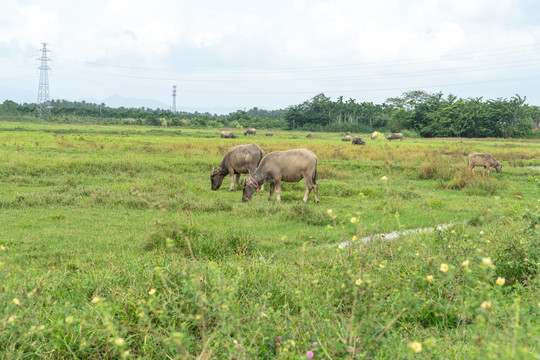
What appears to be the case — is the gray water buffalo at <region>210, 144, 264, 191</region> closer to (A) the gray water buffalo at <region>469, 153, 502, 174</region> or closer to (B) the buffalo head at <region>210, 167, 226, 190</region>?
(B) the buffalo head at <region>210, 167, 226, 190</region>

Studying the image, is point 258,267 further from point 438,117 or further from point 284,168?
point 438,117

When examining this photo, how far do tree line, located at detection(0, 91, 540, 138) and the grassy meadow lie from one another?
35882 millimetres

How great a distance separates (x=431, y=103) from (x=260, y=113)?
3001 inches

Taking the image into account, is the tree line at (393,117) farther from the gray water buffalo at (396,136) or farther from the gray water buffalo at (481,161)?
the gray water buffalo at (481,161)

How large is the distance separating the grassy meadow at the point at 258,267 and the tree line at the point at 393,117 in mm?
35882

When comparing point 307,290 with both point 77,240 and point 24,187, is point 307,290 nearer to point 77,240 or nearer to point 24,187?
point 77,240

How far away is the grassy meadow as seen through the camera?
3.10 metres

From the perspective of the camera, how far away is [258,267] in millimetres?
4984

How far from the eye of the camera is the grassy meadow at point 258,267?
10.2 ft

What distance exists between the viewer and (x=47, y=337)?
346 cm

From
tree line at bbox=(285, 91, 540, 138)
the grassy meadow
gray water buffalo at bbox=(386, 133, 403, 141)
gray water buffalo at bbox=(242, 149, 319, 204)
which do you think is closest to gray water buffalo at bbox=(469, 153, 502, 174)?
the grassy meadow

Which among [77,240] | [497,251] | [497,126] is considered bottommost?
[77,240]

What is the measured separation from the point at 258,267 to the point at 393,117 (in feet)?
198

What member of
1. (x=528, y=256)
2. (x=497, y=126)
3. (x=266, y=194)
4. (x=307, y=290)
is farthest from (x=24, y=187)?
(x=497, y=126)
